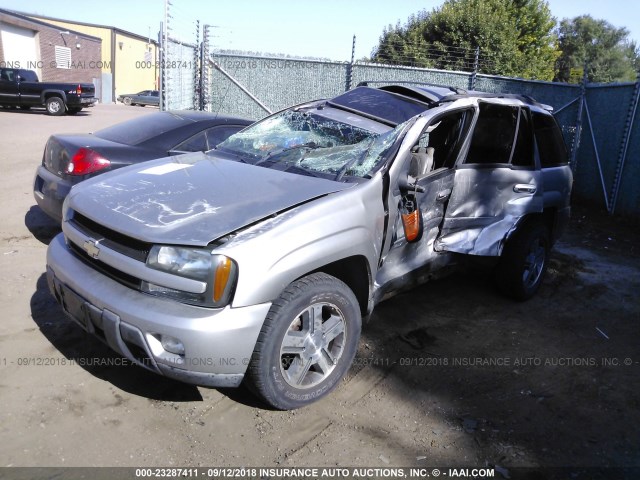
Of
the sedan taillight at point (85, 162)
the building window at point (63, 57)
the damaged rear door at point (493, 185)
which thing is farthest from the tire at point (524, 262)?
the building window at point (63, 57)

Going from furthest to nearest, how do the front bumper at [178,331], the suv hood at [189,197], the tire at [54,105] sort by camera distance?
the tire at [54,105] < the suv hood at [189,197] < the front bumper at [178,331]

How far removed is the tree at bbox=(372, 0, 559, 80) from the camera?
2122 centimetres

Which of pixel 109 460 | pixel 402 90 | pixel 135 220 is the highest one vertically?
pixel 402 90

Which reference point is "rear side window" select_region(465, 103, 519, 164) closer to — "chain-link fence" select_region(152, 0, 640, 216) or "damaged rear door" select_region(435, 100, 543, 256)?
"damaged rear door" select_region(435, 100, 543, 256)

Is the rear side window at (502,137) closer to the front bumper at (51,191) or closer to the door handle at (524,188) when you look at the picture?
the door handle at (524,188)

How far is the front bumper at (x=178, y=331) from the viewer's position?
99.7 inches

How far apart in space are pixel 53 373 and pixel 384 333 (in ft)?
7.53

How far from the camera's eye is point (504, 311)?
4766 mm

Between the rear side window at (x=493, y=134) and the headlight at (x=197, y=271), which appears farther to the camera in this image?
the rear side window at (x=493, y=134)

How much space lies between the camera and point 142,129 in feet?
18.5

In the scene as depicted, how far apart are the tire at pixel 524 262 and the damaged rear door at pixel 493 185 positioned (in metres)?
0.22

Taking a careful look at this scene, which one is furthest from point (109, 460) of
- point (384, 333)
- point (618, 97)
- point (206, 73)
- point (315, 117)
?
point (206, 73)

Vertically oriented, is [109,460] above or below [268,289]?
below

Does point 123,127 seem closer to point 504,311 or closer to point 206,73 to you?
point 504,311
